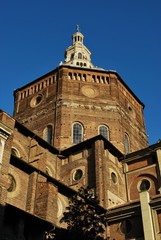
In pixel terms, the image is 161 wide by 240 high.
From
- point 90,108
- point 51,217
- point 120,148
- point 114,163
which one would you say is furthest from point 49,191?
point 90,108

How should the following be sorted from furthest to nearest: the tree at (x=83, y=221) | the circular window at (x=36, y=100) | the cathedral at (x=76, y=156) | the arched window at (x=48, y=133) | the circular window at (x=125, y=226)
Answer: the circular window at (x=36, y=100), the arched window at (x=48, y=133), the circular window at (x=125, y=226), the cathedral at (x=76, y=156), the tree at (x=83, y=221)

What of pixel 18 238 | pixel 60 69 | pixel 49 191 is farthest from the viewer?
pixel 60 69

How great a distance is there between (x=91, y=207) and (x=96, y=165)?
23.7ft

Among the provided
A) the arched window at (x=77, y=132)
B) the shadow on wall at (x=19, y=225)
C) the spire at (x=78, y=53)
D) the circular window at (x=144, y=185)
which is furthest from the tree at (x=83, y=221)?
the spire at (x=78, y=53)

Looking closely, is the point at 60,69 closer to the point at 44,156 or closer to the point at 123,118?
the point at 123,118

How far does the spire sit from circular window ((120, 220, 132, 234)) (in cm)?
2339

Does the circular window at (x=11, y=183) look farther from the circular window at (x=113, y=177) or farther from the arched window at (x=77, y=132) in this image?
the arched window at (x=77, y=132)

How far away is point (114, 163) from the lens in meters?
28.8

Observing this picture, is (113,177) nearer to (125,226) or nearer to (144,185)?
(144,185)

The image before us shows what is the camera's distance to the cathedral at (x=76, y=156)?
20.0 metres

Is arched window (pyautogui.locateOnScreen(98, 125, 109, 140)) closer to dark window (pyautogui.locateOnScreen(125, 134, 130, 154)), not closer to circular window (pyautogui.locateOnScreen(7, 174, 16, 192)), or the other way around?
dark window (pyautogui.locateOnScreen(125, 134, 130, 154))

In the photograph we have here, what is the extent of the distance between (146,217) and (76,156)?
901 centimetres

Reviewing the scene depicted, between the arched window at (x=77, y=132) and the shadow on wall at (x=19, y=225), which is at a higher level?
the arched window at (x=77, y=132)

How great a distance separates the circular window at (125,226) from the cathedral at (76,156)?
6cm
